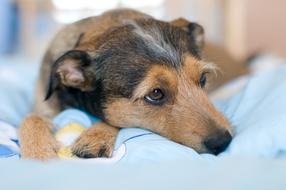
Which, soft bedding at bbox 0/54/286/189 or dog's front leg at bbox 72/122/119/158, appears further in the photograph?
dog's front leg at bbox 72/122/119/158

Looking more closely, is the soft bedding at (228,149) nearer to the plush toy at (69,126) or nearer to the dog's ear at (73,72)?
the plush toy at (69,126)

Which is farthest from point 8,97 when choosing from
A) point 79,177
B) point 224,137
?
point 79,177

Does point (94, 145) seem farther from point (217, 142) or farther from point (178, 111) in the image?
point (217, 142)

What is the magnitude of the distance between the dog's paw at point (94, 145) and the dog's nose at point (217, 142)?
15.4 inches

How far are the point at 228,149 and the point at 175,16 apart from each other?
3575 millimetres

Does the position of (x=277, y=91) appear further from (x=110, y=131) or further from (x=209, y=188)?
(x=209, y=188)

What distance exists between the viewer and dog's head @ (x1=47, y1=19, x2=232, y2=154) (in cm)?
199

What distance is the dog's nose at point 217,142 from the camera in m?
1.89

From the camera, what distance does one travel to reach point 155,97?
2102mm

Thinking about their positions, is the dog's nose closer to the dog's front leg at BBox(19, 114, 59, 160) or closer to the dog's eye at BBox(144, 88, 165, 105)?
the dog's eye at BBox(144, 88, 165, 105)

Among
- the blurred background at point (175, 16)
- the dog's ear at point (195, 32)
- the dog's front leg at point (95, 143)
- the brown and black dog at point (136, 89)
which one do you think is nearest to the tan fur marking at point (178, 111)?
the brown and black dog at point (136, 89)

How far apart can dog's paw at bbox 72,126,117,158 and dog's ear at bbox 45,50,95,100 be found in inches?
12.9

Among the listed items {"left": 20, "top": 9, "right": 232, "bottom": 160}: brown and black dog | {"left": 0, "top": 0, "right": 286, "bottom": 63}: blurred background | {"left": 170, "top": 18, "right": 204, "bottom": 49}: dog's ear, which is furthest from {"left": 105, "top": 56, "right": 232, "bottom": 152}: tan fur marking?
{"left": 0, "top": 0, "right": 286, "bottom": 63}: blurred background

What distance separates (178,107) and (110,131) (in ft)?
1.05
